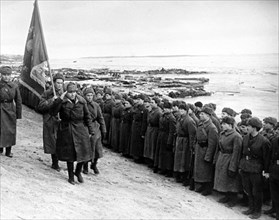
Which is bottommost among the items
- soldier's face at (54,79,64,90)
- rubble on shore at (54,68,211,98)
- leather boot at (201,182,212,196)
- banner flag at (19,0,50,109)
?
leather boot at (201,182,212,196)

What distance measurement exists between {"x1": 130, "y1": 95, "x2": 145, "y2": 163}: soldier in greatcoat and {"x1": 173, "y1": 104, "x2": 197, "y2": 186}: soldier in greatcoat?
65.7 inches

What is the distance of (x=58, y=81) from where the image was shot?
6.75 meters

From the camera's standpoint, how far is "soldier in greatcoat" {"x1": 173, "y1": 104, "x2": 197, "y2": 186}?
25.0 feet

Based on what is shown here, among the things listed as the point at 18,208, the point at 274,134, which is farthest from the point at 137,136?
the point at 18,208

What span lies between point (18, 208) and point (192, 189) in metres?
4.02

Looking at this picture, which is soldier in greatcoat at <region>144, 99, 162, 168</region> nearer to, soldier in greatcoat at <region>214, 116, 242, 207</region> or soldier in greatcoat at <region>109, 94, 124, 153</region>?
soldier in greatcoat at <region>109, 94, 124, 153</region>

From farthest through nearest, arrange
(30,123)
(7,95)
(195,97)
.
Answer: (195,97) → (30,123) → (7,95)

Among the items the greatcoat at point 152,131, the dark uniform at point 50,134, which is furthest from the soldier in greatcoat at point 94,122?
the greatcoat at point 152,131

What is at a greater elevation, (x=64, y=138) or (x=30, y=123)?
(x=64, y=138)

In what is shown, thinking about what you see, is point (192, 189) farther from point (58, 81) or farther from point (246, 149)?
point (58, 81)

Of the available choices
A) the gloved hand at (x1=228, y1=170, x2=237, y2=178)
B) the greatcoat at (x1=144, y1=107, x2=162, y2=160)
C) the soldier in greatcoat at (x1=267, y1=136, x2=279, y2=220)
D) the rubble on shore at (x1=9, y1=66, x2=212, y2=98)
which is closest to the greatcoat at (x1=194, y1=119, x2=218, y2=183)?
the gloved hand at (x1=228, y1=170, x2=237, y2=178)

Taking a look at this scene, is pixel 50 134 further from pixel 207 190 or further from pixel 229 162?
pixel 229 162

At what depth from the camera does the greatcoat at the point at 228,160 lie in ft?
21.6

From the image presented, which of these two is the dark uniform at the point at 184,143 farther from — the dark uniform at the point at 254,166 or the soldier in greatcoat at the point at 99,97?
the soldier in greatcoat at the point at 99,97
